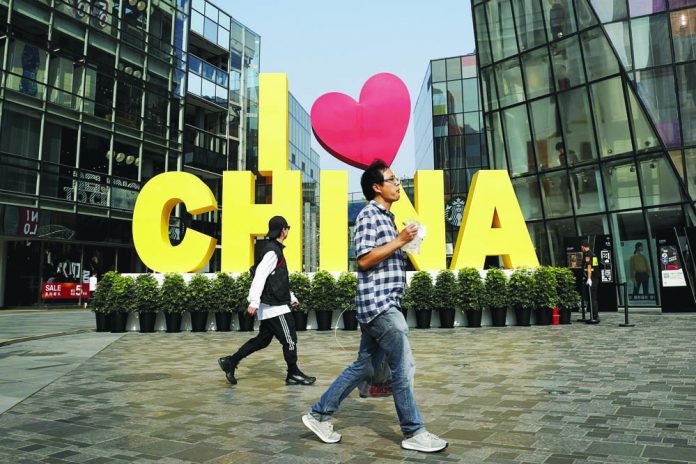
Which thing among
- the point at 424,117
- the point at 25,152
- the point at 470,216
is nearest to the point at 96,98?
the point at 25,152

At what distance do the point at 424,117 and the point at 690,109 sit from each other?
30.8 metres

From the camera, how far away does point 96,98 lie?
24281 mm

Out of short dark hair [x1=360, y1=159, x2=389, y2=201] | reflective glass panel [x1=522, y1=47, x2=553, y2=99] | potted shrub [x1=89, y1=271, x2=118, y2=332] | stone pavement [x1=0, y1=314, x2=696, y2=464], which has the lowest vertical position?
stone pavement [x1=0, y1=314, x2=696, y2=464]

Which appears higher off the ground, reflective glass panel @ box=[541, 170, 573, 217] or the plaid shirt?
reflective glass panel @ box=[541, 170, 573, 217]

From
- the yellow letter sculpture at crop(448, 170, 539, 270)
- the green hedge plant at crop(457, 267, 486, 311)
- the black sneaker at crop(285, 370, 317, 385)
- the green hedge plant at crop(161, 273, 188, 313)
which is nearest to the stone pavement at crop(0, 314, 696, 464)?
the black sneaker at crop(285, 370, 317, 385)

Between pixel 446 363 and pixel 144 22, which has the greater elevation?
pixel 144 22

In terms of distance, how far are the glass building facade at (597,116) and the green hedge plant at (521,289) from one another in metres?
8.79

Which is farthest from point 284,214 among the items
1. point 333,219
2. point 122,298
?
point 122,298

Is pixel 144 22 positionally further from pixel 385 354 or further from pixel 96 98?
pixel 385 354

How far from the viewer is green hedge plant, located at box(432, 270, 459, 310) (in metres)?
12.3

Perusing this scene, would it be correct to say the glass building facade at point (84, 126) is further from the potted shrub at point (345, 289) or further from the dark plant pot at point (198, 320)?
the potted shrub at point (345, 289)

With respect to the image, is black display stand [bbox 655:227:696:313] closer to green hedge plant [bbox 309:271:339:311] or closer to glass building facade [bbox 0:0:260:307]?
green hedge plant [bbox 309:271:339:311]

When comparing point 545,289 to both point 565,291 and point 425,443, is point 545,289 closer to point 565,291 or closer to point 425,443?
point 565,291

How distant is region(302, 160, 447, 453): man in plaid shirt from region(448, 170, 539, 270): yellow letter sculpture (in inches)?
383
